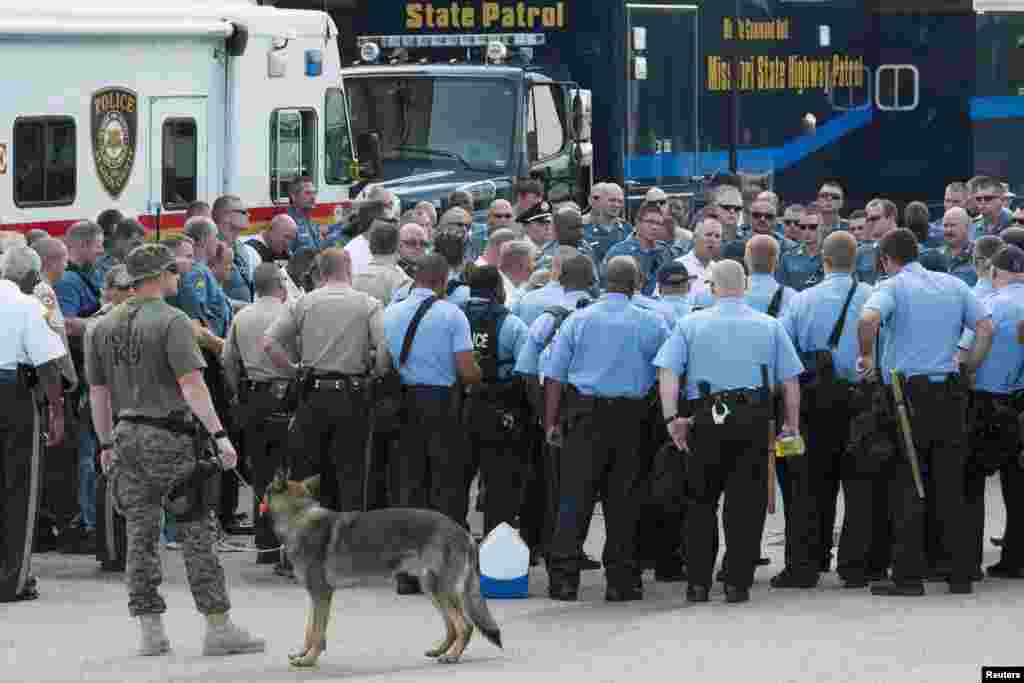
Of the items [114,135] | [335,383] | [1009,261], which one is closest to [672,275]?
[1009,261]

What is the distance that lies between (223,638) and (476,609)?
3.66 ft

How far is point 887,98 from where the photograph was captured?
2705 centimetres

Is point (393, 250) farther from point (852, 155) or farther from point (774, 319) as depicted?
point (852, 155)

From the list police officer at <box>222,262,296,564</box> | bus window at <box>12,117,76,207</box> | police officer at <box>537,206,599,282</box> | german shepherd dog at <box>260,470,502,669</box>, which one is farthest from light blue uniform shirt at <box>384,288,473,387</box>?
bus window at <box>12,117,76,207</box>

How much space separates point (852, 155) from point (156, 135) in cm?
1050

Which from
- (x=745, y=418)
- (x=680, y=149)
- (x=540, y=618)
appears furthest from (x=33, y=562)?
(x=680, y=149)

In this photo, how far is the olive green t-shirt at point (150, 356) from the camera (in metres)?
11.0

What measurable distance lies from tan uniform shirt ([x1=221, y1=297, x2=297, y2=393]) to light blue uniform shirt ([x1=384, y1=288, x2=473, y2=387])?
73cm

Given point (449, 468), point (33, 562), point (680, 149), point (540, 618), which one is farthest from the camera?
point (680, 149)

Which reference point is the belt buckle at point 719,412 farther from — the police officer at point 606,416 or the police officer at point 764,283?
the police officer at point 764,283

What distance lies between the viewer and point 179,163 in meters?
18.8

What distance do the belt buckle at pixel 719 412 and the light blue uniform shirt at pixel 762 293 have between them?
1.22m

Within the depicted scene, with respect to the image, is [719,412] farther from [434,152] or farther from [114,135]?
[434,152]

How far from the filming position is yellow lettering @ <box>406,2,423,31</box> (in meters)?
23.5
